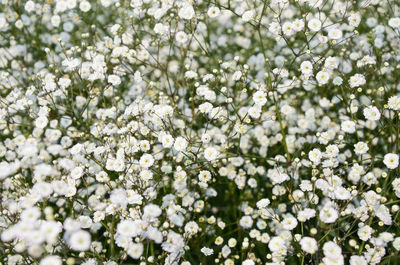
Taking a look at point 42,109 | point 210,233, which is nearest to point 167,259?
point 210,233

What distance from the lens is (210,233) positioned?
3670mm

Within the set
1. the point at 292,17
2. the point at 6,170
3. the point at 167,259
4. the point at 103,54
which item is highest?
the point at 292,17

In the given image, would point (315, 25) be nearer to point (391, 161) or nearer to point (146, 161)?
point (391, 161)

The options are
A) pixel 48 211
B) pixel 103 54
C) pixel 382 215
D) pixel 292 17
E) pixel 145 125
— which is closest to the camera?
pixel 48 211

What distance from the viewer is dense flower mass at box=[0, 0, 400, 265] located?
285 centimetres

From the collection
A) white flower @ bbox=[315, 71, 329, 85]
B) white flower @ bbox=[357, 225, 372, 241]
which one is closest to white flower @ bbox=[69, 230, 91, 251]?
white flower @ bbox=[357, 225, 372, 241]

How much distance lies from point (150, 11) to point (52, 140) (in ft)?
5.28

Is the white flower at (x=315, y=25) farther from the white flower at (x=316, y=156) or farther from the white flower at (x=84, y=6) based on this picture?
the white flower at (x=84, y=6)

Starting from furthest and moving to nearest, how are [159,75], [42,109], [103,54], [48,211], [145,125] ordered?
[159,75], [103,54], [42,109], [145,125], [48,211]

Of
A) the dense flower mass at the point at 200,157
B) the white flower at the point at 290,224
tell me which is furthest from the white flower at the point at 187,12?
the white flower at the point at 290,224

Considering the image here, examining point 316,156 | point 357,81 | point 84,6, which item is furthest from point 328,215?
point 84,6

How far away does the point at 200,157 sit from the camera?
3822mm

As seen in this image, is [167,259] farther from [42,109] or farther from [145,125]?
[42,109]

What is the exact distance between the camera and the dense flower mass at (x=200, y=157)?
2.85 meters
